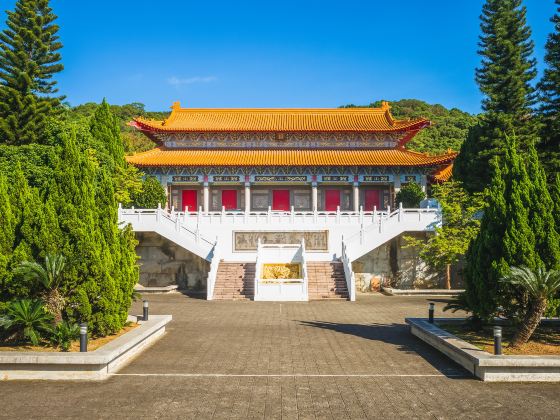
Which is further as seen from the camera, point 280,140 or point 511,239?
point 280,140

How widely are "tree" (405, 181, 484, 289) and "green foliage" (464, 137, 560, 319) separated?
12.5 metres

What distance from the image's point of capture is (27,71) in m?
30.6

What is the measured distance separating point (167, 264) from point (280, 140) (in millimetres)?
13723

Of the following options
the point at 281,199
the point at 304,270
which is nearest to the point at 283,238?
the point at 304,270

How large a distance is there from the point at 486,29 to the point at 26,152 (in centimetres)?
2605

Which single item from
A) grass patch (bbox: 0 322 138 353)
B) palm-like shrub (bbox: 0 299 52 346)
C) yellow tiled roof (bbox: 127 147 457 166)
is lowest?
grass patch (bbox: 0 322 138 353)

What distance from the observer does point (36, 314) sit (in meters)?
9.12

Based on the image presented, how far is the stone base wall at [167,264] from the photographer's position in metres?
25.1

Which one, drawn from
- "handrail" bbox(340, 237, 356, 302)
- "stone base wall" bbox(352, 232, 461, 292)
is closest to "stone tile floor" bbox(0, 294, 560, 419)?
"handrail" bbox(340, 237, 356, 302)

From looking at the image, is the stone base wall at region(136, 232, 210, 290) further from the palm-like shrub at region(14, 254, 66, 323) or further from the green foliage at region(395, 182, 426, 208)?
the palm-like shrub at region(14, 254, 66, 323)

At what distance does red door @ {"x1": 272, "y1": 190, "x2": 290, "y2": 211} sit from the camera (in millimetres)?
35156

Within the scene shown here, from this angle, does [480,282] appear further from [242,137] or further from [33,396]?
[242,137]

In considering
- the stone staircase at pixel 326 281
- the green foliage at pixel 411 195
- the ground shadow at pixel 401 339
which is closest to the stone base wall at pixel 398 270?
the stone staircase at pixel 326 281

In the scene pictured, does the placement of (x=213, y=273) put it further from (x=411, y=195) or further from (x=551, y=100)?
(x=551, y=100)
